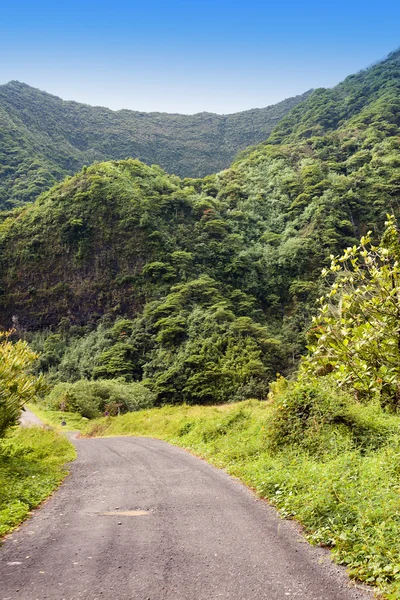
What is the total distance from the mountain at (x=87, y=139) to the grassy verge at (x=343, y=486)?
→ 9713cm

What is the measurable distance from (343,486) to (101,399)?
3568 centimetres

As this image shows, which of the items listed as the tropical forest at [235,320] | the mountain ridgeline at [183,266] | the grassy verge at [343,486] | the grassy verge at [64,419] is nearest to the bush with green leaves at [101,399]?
the tropical forest at [235,320]

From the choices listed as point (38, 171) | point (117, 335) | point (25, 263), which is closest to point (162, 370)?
point (117, 335)

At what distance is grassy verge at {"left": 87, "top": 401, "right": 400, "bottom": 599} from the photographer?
16.0ft

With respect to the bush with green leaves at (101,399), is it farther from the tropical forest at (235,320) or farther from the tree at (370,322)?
the tree at (370,322)

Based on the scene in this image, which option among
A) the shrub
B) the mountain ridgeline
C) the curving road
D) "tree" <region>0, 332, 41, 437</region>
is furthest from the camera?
the mountain ridgeline

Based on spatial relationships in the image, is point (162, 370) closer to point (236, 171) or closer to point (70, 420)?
point (70, 420)

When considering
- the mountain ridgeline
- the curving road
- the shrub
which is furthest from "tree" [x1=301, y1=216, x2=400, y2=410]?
the mountain ridgeline

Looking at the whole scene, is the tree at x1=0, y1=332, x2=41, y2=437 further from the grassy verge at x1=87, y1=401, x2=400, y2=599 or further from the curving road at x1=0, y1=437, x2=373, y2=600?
the grassy verge at x1=87, y1=401, x2=400, y2=599

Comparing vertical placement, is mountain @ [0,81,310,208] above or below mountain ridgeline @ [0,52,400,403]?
above

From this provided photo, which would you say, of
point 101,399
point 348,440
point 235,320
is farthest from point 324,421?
point 235,320

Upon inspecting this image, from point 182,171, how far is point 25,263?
103 metres

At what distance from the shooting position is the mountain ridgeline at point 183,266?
4712 cm

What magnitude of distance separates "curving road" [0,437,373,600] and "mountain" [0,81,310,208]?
321 ft
